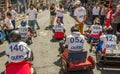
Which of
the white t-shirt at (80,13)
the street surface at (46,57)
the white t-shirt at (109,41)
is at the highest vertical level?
the white t-shirt at (80,13)

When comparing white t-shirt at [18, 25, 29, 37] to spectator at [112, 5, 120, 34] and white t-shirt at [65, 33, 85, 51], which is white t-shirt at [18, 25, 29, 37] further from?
spectator at [112, 5, 120, 34]

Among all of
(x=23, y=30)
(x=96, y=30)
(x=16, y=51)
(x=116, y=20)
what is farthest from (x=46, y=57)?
(x=116, y=20)

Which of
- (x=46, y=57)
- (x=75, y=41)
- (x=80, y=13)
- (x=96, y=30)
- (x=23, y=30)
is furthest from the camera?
(x=80, y=13)

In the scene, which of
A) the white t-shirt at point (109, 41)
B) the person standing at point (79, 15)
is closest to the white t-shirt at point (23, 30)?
the person standing at point (79, 15)

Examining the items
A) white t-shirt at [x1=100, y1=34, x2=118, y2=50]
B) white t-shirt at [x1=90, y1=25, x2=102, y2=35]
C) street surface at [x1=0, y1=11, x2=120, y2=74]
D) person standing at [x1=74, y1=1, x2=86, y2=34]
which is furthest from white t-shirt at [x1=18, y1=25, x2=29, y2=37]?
white t-shirt at [x1=100, y1=34, x2=118, y2=50]

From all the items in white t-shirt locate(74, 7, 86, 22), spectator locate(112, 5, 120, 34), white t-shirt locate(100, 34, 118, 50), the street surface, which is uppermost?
white t-shirt locate(74, 7, 86, 22)

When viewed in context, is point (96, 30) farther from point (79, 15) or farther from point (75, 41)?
point (75, 41)

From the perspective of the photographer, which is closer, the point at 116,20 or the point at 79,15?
the point at 79,15

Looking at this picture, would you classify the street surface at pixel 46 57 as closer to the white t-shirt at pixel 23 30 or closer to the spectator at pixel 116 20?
the white t-shirt at pixel 23 30

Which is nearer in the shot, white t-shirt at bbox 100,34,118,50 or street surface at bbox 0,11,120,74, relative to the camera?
street surface at bbox 0,11,120,74

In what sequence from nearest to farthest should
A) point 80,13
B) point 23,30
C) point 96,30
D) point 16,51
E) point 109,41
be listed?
point 16,51, point 109,41, point 23,30, point 96,30, point 80,13

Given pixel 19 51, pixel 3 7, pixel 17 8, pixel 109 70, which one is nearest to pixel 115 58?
pixel 109 70

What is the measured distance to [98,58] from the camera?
1107 centimetres

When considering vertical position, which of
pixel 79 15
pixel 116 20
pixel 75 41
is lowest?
pixel 75 41
